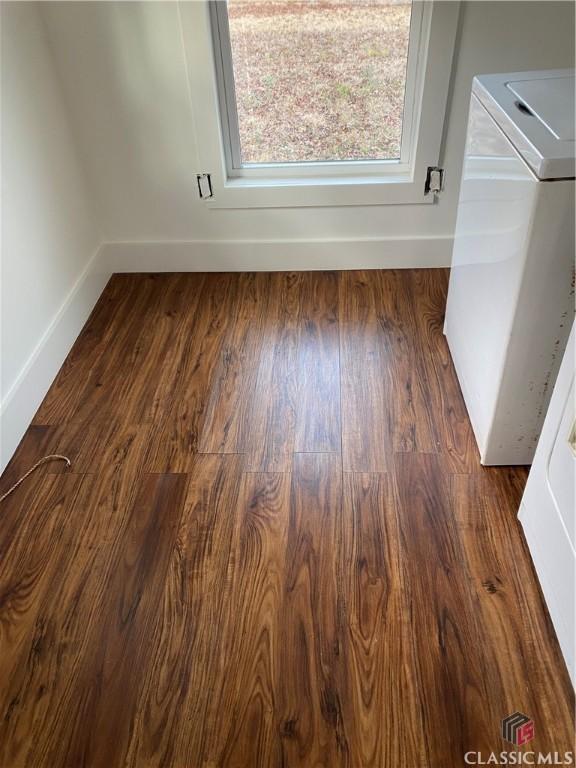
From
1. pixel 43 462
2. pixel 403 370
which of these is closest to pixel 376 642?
pixel 403 370

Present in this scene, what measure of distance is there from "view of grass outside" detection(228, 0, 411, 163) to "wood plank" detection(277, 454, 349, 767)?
4.15 ft

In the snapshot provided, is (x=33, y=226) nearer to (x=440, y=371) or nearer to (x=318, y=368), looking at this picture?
(x=318, y=368)

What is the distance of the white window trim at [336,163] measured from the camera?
6.07ft

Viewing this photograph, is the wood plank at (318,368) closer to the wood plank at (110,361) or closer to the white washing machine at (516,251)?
the white washing machine at (516,251)

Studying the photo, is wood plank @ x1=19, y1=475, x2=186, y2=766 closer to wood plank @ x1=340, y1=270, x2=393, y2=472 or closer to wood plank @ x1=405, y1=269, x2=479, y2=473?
wood plank @ x1=340, y1=270, x2=393, y2=472

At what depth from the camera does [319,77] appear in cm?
202

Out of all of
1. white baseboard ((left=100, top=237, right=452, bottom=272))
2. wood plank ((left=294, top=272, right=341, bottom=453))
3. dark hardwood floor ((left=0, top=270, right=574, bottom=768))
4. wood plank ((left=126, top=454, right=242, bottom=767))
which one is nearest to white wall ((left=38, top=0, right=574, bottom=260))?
white baseboard ((left=100, top=237, right=452, bottom=272))

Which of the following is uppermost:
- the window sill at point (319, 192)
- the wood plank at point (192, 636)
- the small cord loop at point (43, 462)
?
the window sill at point (319, 192)

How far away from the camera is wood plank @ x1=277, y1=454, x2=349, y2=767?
107 cm

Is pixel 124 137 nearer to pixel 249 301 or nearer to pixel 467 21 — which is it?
pixel 249 301

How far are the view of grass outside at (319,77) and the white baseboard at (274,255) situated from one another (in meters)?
0.33

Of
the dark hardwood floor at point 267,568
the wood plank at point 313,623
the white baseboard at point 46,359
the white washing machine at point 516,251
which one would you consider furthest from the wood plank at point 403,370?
the white baseboard at point 46,359

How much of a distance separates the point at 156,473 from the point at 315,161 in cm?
136

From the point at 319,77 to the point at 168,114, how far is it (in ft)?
1.82
